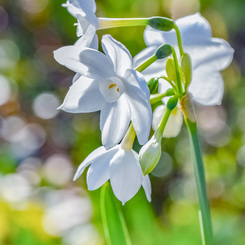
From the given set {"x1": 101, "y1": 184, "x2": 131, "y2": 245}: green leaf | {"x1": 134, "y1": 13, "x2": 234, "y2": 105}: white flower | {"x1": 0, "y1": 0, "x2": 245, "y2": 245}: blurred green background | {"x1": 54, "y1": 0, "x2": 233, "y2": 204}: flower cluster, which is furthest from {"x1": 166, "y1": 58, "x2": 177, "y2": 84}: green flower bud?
{"x1": 0, "y1": 0, "x2": 245, "y2": 245}: blurred green background

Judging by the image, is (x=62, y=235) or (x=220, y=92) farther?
(x=62, y=235)

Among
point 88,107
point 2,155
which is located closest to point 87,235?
point 88,107

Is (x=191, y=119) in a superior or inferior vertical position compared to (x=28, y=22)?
inferior

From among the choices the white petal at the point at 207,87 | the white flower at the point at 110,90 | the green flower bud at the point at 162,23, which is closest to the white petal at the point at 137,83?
the white flower at the point at 110,90

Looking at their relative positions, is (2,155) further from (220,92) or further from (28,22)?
(220,92)

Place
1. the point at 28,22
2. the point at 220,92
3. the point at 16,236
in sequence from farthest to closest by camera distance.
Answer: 1. the point at 28,22
2. the point at 16,236
3. the point at 220,92

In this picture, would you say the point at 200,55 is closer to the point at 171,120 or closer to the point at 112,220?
the point at 171,120

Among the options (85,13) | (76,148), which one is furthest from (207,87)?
(76,148)

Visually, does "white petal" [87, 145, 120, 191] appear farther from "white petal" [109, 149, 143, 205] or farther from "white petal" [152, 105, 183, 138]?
"white petal" [152, 105, 183, 138]
